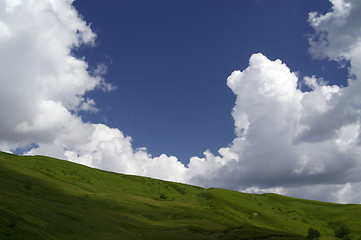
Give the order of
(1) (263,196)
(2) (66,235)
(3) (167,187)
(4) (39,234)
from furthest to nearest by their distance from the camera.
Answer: (1) (263,196), (3) (167,187), (2) (66,235), (4) (39,234)

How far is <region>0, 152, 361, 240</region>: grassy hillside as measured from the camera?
4672 centimetres

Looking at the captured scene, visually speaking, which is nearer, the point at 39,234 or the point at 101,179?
the point at 39,234

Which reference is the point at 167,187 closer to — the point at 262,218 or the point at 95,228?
the point at 262,218

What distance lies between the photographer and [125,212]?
86.6m

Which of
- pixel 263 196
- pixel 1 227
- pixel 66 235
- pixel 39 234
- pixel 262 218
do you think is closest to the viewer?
pixel 1 227

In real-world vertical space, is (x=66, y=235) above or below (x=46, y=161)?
below

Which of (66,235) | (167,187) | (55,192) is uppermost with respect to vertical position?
(167,187)

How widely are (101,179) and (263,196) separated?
104360 millimetres

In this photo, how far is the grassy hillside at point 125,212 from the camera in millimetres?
46719

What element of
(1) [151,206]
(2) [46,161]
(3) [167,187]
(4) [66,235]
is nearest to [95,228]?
(4) [66,235]

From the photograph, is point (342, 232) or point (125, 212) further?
point (342, 232)

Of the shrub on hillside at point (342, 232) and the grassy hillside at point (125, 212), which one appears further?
the shrub on hillside at point (342, 232)

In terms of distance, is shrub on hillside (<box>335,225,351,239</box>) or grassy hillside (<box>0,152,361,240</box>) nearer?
grassy hillside (<box>0,152,361,240</box>)

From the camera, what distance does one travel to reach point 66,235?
44.6 m
